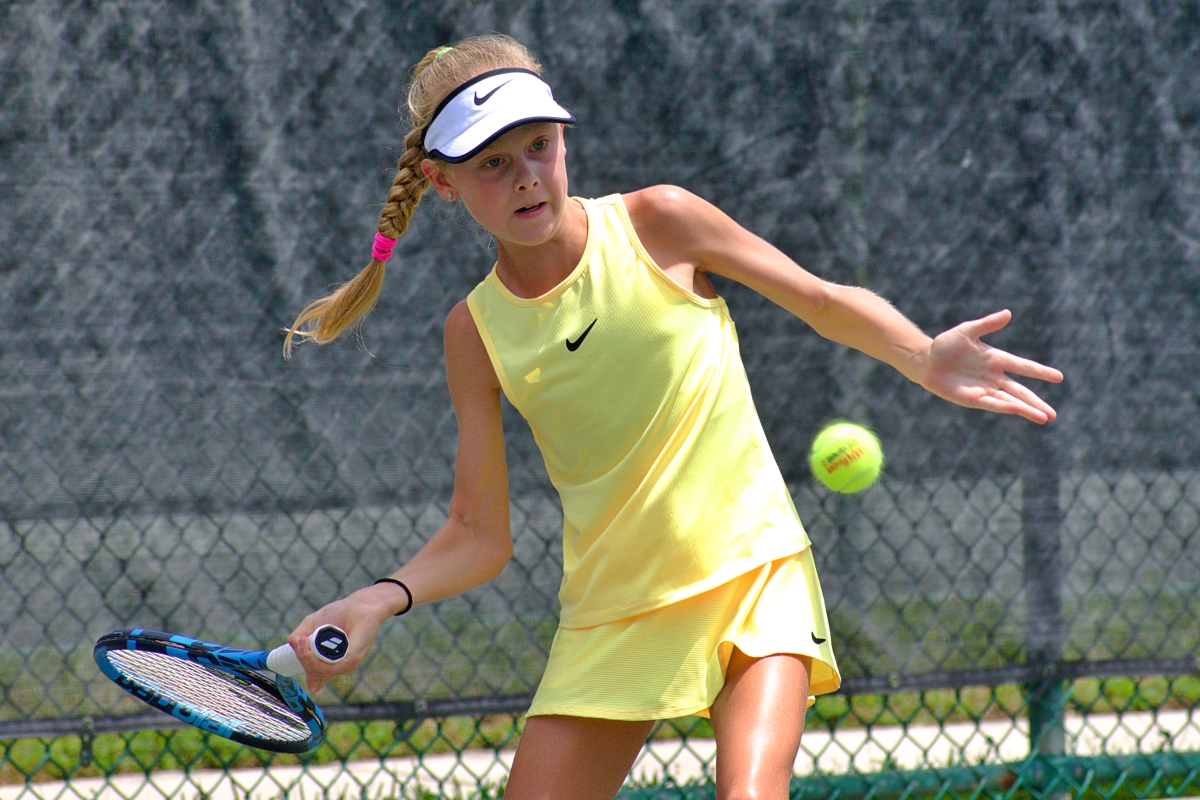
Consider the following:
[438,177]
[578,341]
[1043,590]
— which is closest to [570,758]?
[578,341]

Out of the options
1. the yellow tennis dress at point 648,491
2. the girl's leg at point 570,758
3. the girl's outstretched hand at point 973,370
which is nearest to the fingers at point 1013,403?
the girl's outstretched hand at point 973,370

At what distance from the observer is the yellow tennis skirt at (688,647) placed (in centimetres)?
177

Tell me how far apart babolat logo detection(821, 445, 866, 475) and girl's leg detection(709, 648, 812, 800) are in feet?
2.27

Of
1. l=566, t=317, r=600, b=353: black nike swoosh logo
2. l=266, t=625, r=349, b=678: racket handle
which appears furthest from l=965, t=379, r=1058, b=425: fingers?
l=266, t=625, r=349, b=678: racket handle

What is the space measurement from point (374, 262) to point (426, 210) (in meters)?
0.72

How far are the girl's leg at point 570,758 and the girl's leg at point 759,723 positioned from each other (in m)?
0.18

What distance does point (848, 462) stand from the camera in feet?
7.93

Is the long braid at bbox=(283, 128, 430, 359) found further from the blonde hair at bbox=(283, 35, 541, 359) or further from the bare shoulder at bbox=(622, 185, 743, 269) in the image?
the bare shoulder at bbox=(622, 185, 743, 269)

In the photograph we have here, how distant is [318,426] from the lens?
2.73 meters

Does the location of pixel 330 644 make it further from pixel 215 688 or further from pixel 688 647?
pixel 688 647

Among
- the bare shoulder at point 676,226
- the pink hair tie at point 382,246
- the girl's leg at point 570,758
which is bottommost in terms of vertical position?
the girl's leg at point 570,758

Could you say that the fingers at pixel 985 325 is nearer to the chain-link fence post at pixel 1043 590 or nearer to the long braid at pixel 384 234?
the long braid at pixel 384 234

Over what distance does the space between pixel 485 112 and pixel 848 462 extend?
109 cm

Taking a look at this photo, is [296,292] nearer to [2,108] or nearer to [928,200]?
[2,108]
